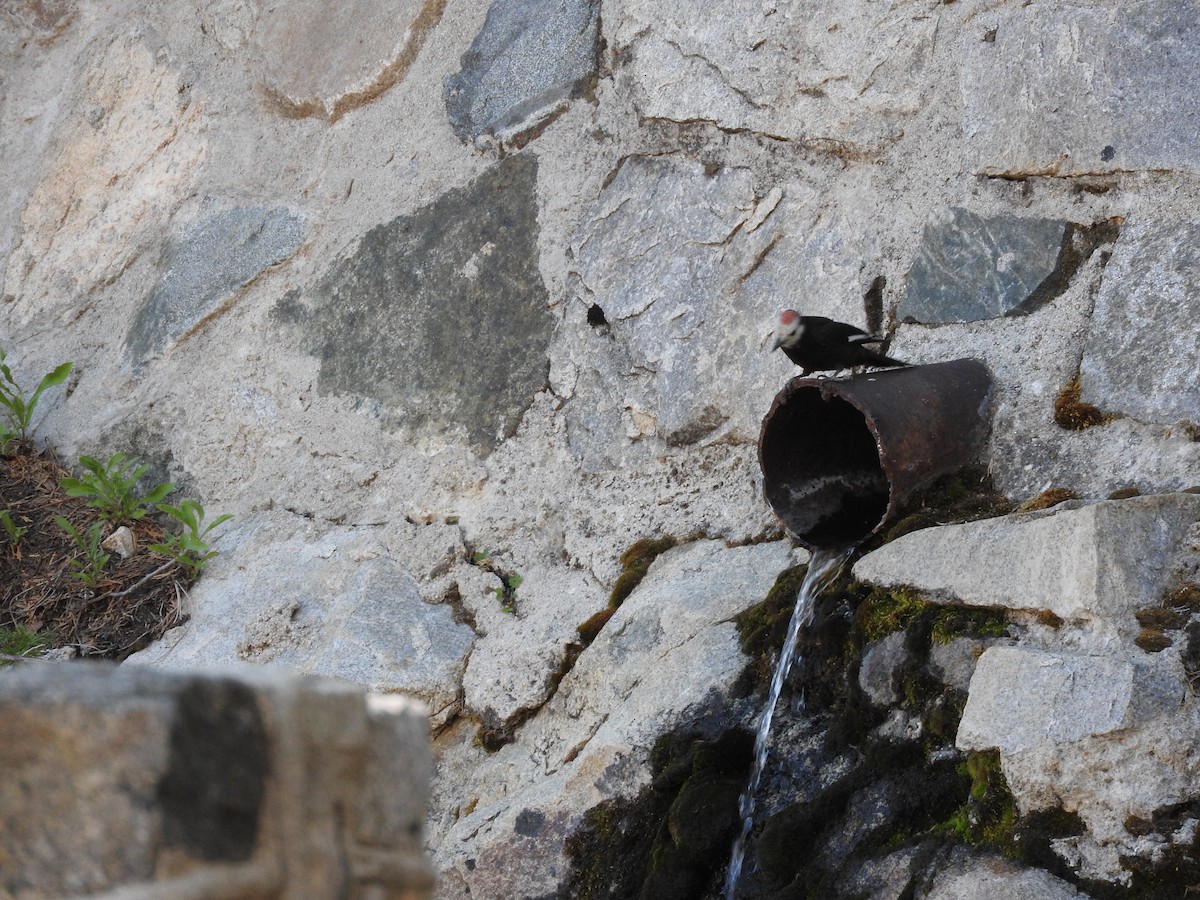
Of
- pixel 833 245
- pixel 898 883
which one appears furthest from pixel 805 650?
pixel 833 245

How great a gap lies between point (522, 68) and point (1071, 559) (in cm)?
208

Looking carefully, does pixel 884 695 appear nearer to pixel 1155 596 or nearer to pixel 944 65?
pixel 1155 596

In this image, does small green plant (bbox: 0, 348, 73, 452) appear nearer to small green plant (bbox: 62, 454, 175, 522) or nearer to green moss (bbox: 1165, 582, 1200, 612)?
small green plant (bbox: 62, 454, 175, 522)

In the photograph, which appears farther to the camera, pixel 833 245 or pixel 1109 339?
pixel 833 245

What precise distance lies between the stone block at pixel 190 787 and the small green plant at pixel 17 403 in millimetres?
2918

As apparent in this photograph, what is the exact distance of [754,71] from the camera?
2.82m

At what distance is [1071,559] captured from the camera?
5.90ft

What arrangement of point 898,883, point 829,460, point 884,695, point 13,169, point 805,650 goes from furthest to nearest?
point 13,169
point 829,460
point 805,650
point 884,695
point 898,883

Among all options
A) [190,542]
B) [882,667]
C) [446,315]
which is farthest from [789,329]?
[190,542]

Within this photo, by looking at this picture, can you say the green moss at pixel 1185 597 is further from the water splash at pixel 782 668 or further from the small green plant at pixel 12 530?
the small green plant at pixel 12 530

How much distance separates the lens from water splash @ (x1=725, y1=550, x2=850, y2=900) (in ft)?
6.39

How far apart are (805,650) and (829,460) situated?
568 millimetres

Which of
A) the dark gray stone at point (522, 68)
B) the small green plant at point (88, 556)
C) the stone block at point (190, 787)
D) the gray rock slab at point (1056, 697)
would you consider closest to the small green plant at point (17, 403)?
the small green plant at point (88, 556)

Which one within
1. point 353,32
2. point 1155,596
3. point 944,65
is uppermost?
point 353,32
